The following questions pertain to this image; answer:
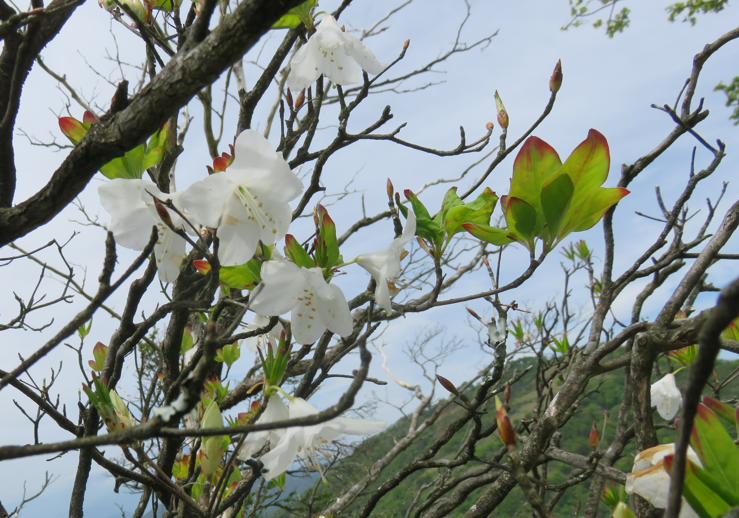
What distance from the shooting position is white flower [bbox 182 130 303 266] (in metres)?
0.66

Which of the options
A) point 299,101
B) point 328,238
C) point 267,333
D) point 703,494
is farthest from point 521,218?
point 299,101

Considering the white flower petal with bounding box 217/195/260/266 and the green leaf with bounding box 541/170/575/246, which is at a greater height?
the white flower petal with bounding box 217/195/260/266

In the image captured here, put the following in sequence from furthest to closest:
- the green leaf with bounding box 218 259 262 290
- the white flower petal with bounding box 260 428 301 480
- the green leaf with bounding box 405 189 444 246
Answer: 1. the green leaf with bounding box 405 189 444 246
2. the green leaf with bounding box 218 259 262 290
3. the white flower petal with bounding box 260 428 301 480

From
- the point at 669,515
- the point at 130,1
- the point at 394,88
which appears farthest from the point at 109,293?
the point at 394,88

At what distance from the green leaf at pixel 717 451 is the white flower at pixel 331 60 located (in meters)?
1.02

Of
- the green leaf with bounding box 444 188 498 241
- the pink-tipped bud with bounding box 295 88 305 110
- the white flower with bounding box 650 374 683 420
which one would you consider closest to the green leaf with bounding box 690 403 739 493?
the green leaf with bounding box 444 188 498 241

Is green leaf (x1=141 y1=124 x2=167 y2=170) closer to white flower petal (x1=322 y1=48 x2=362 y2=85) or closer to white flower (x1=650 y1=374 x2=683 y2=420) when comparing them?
white flower petal (x1=322 y1=48 x2=362 y2=85)

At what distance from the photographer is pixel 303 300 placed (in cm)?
72

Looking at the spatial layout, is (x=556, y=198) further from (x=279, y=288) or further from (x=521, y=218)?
(x=279, y=288)

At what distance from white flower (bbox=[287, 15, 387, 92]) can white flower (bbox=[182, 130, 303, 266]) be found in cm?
53

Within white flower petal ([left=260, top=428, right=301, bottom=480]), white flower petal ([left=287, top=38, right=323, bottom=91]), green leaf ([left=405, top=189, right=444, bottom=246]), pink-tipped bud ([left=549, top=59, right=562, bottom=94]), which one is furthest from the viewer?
white flower petal ([left=287, top=38, right=323, bottom=91])

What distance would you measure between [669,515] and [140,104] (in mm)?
670

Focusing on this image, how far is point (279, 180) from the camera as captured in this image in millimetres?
687

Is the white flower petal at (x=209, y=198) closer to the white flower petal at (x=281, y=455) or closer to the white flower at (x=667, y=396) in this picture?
the white flower petal at (x=281, y=455)
